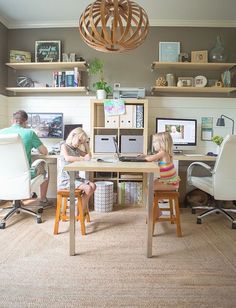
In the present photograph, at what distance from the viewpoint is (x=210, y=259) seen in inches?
85.3

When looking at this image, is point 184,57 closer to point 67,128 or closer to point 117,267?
point 67,128

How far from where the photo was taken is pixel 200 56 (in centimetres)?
383

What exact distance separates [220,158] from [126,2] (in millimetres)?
1769

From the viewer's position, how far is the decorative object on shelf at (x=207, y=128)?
13.1ft

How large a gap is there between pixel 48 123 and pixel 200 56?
237cm

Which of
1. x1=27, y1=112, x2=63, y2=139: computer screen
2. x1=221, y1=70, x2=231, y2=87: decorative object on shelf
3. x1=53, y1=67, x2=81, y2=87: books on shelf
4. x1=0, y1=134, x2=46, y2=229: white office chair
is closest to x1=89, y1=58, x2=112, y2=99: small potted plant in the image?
x1=53, y1=67, x2=81, y2=87: books on shelf

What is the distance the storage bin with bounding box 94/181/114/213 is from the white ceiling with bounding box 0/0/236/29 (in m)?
2.32

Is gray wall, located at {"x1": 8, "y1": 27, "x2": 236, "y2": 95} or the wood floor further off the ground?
gray wall, located at {"x1": 8, "y1": 27, "x2": 236, "y2": 95}

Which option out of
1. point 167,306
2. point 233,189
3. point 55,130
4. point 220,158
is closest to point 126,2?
point 220,158

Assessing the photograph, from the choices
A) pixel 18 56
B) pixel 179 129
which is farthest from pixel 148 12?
pixel 18 56

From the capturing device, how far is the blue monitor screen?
3768 mm

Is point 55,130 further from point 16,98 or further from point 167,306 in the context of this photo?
point 167,306

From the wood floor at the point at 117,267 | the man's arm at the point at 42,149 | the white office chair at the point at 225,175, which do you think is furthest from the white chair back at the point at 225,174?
the man's arm at the point at 42,149

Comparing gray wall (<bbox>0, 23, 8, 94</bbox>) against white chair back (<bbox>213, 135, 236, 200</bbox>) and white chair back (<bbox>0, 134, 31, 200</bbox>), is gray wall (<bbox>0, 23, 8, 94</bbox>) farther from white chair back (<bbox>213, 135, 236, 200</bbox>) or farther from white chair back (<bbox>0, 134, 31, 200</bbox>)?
white chair back (<bbox>213, 135, 236, 200</bbox>)
